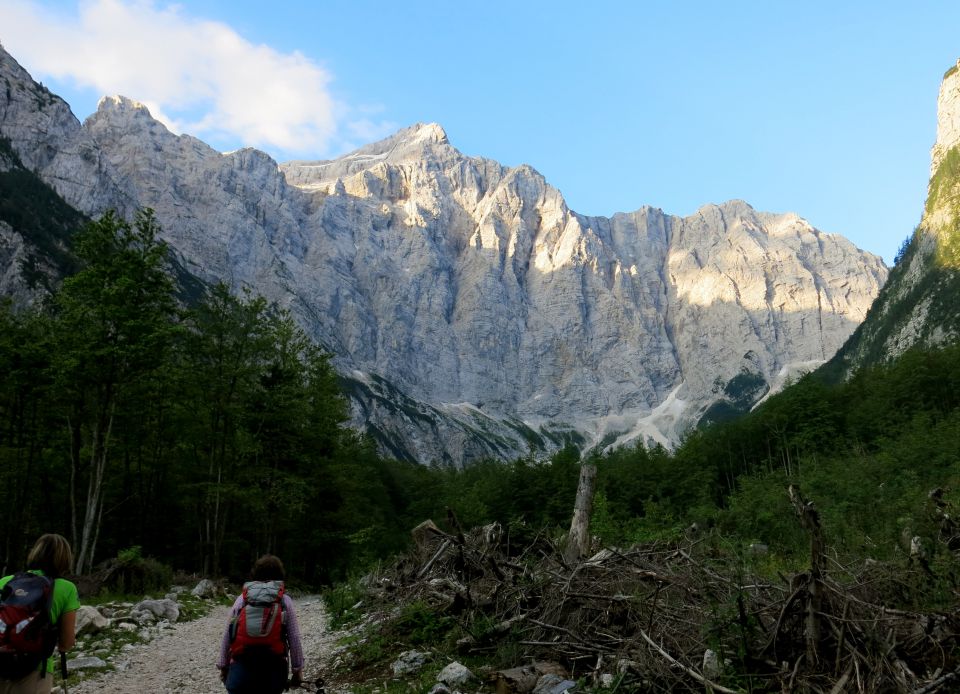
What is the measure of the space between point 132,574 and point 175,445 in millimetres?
8656

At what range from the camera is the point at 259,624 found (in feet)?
18.0

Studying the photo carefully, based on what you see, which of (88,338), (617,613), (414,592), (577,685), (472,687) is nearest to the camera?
(577,685)

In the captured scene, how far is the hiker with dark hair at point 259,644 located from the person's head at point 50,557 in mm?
1497

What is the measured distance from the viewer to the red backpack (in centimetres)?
548

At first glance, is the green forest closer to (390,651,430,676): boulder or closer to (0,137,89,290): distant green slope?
(390,651,430,676): boulder

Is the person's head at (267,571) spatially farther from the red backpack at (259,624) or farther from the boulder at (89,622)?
the boulder at (89,622)

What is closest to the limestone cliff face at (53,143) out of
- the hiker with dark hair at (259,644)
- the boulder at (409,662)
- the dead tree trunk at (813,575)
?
the boulder at (409,662)

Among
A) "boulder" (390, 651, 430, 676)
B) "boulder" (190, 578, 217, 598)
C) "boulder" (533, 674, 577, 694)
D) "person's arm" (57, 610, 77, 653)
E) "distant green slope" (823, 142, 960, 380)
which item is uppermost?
"distant green slope" (823, 142, 960, 380)

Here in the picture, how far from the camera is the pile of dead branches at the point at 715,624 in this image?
562 centimetres

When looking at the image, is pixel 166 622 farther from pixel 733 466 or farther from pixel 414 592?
pixel 733 466

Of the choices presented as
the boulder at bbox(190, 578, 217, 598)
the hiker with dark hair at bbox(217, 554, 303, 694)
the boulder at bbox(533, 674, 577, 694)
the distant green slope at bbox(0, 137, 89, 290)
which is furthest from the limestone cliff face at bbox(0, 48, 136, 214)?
the boulder at bbox(533, 674, 577, 694)

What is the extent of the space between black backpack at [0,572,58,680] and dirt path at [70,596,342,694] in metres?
4.85

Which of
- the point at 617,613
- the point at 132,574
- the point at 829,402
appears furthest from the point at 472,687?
the point at 829,402

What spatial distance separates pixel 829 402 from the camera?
60.2 meters
